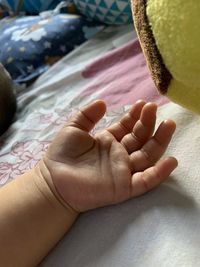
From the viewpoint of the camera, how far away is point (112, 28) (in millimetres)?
1140

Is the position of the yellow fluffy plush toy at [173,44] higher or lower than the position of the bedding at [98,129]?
higher

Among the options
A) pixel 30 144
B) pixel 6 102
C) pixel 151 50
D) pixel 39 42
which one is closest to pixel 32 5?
pixel 39 42

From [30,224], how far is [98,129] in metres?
0.23

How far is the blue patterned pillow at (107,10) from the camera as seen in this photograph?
1070 mm

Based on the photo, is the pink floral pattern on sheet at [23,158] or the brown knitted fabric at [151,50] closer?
the brown knitted fabric at [151,50]

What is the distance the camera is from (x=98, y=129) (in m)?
0.77

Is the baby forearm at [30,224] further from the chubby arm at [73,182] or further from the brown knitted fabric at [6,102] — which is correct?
the brown knitted fabric at [6,102]

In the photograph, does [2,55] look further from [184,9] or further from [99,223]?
[184,9]

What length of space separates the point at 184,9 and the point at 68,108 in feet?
1.66

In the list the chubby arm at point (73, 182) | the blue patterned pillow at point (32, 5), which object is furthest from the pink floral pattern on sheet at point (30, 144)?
the blue patterned pillow at point (32, 5)

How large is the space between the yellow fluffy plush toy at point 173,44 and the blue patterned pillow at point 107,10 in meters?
0.61

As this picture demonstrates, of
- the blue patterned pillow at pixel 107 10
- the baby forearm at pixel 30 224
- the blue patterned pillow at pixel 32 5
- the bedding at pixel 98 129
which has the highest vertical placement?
the blue patterned pillow at pixel 32 5

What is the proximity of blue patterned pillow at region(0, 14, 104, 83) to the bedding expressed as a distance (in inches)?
1.5

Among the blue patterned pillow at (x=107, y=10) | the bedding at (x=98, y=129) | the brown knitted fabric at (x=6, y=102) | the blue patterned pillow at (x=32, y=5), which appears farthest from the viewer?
A: the blue patterned pillow at (x=32, y=5)
